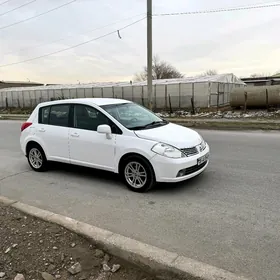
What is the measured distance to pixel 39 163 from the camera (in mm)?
6699

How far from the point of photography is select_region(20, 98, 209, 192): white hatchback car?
4.88 metres

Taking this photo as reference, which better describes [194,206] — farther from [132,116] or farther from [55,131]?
[55,131]

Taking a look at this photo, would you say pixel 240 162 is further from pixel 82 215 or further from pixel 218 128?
pixel 218 128

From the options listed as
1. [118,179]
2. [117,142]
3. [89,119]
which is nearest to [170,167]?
[117,142]

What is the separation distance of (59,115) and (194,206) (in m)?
3.45

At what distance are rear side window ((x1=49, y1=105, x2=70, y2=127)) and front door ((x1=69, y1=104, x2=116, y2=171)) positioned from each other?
0.23 metres

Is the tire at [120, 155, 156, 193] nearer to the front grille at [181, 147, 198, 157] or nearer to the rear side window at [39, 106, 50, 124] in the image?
the front grille at [181, 147, 198, 157]

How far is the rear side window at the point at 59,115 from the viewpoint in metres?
6.14

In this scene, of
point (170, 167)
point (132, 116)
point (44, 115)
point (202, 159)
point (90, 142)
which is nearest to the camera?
point (170, 167)

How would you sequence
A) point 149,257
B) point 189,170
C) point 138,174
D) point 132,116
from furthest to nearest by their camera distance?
point 132,116 → point 138,174 → point 189,170 → point 149,257

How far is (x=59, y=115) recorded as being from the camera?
20.6ft

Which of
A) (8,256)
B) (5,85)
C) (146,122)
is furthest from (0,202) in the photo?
(5,85)

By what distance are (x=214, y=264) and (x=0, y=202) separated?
334 cm

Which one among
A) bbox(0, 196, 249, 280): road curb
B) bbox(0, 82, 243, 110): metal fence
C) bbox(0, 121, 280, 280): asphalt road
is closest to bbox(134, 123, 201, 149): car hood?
bbox(0, 121, 280, 280): asphalt road
